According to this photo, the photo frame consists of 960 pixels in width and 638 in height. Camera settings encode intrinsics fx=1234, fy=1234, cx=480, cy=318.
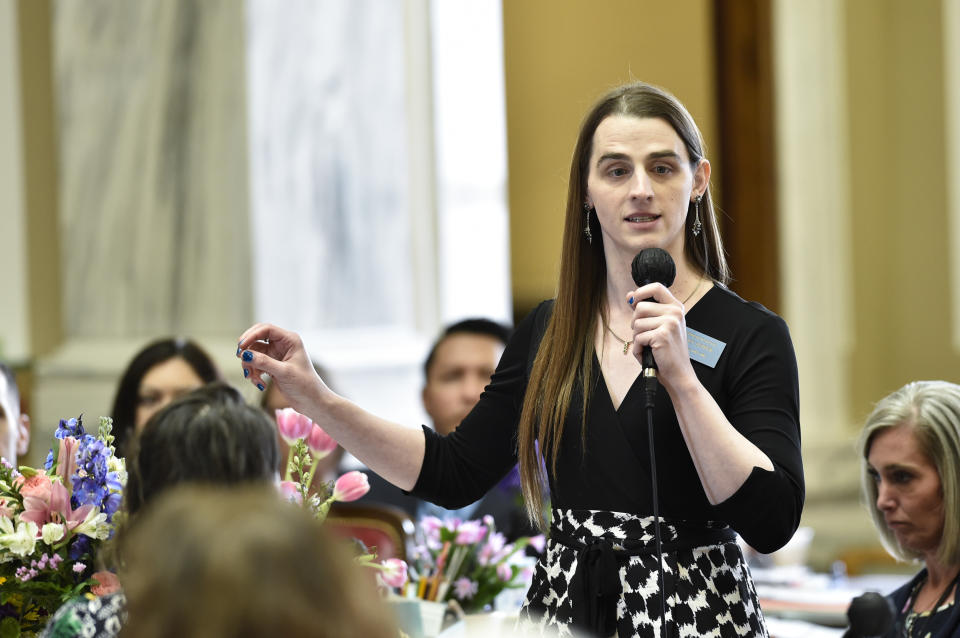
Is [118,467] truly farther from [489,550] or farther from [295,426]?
[489,550]

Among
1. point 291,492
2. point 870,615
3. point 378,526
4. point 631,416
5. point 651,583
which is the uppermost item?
point 631,416

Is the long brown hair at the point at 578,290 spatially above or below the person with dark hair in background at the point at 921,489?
above

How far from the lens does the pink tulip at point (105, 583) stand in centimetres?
167

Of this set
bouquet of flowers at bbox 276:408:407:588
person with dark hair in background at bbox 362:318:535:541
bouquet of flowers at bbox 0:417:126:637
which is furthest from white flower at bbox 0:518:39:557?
person with dark hair in background at bbox 362:318:535:541

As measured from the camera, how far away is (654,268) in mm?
1607

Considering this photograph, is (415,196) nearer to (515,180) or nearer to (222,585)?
(515,180)

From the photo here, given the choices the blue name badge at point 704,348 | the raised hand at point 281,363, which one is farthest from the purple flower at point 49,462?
the blue name badge at point 704,348

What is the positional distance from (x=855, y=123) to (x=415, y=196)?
Result: 2430 millimetres

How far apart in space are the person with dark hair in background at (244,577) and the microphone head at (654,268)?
859 mm

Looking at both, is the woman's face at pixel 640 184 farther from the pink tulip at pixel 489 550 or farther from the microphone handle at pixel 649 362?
the pink tulip at pixel 489 550

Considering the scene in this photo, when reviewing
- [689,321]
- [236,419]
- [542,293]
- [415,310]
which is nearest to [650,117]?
[689,321]

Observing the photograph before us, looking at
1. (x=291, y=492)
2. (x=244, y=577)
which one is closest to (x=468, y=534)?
(x=291, y=492)

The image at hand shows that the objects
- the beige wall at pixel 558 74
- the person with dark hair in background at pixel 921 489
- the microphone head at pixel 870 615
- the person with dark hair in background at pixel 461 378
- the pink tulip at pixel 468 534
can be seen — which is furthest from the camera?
the beige wall at pixel 558 74

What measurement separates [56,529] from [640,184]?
0.95 metres
